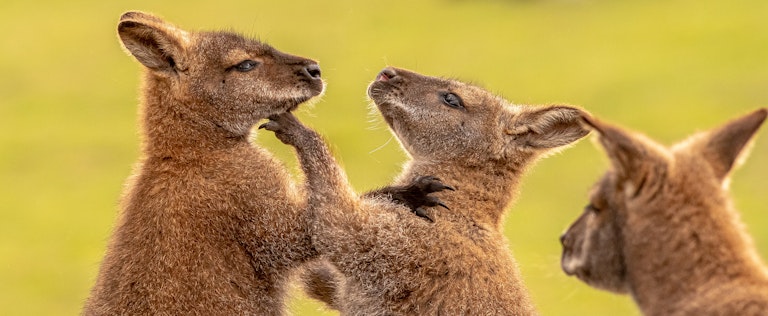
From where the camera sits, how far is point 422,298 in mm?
8594

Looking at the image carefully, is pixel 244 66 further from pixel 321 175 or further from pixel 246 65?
pixel 321 175

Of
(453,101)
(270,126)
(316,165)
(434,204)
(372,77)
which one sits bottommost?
(434,204)

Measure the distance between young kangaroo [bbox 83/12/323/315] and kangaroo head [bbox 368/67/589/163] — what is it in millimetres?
619

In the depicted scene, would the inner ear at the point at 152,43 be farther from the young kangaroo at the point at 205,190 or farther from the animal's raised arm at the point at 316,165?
the animal's raised arm at the point at 316,165

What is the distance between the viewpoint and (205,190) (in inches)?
344

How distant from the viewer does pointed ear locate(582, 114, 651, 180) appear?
6.50m

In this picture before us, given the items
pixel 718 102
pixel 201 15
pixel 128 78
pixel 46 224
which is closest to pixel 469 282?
pixel 46 224

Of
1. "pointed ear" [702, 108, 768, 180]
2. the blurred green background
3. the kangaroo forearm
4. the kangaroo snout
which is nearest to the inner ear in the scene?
the kangaroo snout

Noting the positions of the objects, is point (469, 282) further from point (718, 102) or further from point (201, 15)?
point (201, 15)

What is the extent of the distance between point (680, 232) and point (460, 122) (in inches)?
124

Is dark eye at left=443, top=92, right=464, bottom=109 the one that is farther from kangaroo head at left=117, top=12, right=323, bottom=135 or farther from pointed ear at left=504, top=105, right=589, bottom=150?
kangaroo head at left=117, top=12, right=323, bottom=135

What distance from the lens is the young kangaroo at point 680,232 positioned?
657 cm

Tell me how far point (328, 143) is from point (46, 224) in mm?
23226

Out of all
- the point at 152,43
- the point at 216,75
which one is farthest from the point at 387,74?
the point at 152,43
